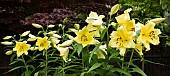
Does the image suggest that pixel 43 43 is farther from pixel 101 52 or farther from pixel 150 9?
pixel 150 9

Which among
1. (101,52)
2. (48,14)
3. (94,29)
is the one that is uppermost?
(48,14)

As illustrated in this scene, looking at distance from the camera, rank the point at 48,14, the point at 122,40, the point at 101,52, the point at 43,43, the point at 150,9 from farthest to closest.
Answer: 1. the point at 150,9
2. the point at 48,14
3. the point at 43,43
4. the point at 101,52
5. the point at 122,40

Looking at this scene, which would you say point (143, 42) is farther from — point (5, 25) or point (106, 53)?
point (5, 25)

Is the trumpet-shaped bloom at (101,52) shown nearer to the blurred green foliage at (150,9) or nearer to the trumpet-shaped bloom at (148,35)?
the trumpet-shaped bloom at (148,35)

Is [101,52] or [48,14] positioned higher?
[48,14]

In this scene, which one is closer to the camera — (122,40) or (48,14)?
(122,40)

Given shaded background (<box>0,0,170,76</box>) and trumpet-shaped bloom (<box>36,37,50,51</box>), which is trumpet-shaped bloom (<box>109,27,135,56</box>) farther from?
shaded background (<box>0,0,170,76</box>)

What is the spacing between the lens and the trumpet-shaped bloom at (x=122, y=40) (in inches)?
55.6

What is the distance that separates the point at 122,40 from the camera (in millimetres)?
1443

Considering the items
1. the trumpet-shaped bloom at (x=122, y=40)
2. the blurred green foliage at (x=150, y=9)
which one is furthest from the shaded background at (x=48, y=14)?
the trumpet-shaped bloom at (x=122, y=40)

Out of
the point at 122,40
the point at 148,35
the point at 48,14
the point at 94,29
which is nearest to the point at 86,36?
the point at 94,29

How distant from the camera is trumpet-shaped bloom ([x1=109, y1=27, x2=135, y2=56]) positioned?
141cm

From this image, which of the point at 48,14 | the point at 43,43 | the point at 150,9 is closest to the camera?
the point at 43,43

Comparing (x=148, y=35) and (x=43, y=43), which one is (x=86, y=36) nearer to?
(x=148, y=35)
